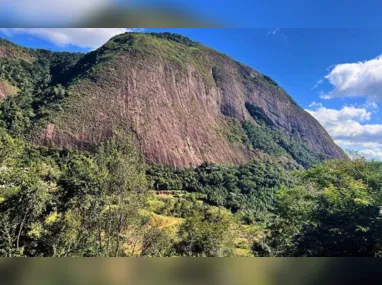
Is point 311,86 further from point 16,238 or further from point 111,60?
point 111,60

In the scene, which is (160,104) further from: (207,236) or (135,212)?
(135,212)

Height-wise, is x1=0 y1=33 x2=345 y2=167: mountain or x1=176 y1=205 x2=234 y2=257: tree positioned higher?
x1=0 y1=33 x2=345 y2=167: mountain

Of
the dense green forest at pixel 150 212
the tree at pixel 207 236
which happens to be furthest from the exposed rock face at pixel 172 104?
the tree at pixel 207 236

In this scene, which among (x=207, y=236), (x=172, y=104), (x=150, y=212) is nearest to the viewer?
(x=150, y=212)
